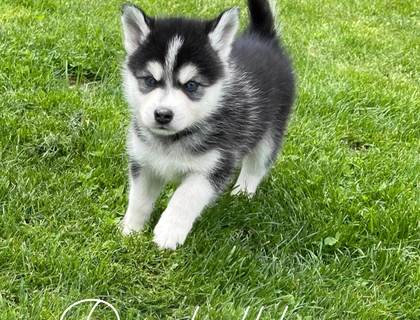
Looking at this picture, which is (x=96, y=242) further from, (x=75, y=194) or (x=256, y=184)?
(x=256, y=184)

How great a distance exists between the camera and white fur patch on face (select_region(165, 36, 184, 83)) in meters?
3.31

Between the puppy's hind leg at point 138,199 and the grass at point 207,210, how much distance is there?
99 millimetres

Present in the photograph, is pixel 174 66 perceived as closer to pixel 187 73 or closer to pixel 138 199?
pixel 187 73

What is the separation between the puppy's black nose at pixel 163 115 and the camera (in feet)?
10.5

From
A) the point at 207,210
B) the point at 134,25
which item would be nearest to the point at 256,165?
the point at 207,210

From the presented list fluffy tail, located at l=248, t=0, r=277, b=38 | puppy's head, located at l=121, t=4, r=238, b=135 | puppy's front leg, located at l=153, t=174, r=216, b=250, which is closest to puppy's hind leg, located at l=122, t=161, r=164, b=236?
puppy's front leg, located at l=153, t=174, r=216, b=250

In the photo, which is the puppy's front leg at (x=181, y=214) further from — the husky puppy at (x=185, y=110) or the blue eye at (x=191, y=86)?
the blue eye at (x=191, y=86)

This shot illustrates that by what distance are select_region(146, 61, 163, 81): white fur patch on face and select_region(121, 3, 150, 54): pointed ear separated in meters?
0.25

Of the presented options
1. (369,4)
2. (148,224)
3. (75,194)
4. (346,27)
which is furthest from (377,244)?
(369,4)

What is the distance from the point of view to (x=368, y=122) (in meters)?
5.54

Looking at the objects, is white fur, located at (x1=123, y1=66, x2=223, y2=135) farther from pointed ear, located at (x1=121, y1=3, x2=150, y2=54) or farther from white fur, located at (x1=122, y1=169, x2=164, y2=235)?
white fur, located at (x1=122, y1=169, x2=164, y2=235)

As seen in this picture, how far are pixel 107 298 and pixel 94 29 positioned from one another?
3.88 m

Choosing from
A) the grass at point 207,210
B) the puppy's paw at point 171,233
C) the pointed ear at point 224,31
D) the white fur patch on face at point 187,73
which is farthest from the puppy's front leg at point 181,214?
the pointed ear at point 224,31

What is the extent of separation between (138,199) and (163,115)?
2.47 ft
